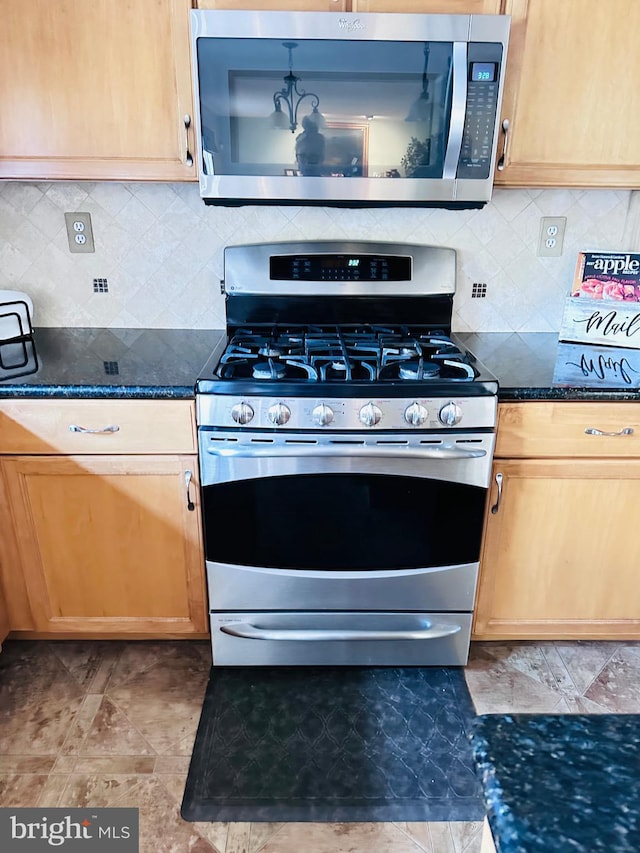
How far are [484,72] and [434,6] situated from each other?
0.22m

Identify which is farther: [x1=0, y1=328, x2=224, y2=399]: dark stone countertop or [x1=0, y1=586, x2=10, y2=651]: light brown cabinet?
[x1=0, y1=586, x2=10, y2=651]: light brown cabinet

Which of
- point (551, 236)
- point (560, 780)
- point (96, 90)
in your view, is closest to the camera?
point (560, 780)

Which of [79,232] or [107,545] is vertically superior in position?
[79,232]

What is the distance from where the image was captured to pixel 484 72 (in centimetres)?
153

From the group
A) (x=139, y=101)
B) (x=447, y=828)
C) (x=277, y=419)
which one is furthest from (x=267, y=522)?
(x=139, y=101)

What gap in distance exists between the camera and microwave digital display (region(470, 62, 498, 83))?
60.0 inches

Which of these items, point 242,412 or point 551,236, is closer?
point 242,412

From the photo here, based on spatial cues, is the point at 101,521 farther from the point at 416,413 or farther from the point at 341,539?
the point at 416,413

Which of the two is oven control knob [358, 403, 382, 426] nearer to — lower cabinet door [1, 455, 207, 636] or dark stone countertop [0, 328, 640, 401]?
dark stone countertop [0, 328, 640, 401]

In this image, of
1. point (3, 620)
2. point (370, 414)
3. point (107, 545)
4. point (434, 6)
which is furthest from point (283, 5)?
point (3, 620)

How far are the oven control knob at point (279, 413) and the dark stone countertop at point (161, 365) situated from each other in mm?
224

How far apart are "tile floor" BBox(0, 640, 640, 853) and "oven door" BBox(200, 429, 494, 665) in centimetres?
20

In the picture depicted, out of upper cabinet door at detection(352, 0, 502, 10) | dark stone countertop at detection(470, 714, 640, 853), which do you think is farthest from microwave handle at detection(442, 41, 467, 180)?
dark stone countertop at detection(470, 714, 640, 853)

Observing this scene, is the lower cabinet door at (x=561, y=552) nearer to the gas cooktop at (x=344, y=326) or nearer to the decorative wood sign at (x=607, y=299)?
the gas cooktop at (x=344, y=326)
